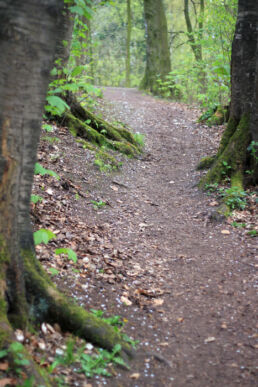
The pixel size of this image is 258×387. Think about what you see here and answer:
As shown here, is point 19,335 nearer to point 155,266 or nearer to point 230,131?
point 155,266

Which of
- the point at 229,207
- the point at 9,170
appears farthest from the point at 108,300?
the point at 229,207

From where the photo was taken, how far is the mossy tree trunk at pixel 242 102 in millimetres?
7312

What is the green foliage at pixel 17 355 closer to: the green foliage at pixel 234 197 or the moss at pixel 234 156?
the green foliage at pixel 234 197

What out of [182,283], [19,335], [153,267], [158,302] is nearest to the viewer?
[19,335]

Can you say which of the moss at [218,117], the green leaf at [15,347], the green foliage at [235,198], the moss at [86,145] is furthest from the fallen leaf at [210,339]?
the moss at [218,117]

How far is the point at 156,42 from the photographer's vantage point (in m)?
17.8

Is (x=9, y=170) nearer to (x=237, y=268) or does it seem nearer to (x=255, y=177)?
(x=237, y=268)

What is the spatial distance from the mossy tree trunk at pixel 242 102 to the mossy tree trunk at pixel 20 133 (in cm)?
531

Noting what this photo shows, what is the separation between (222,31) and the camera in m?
10.7

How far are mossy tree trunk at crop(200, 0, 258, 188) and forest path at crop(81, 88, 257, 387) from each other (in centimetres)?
87

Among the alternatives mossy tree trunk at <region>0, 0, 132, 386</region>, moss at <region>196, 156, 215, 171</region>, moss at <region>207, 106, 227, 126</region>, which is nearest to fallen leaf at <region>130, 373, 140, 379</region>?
mossy tree trunk at <region>0, 0, 132, 386</region>

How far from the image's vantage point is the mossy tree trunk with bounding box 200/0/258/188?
7312 millimetres

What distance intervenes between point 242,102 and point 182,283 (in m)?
4.81

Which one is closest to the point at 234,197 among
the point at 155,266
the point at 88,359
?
the point at 155,266
